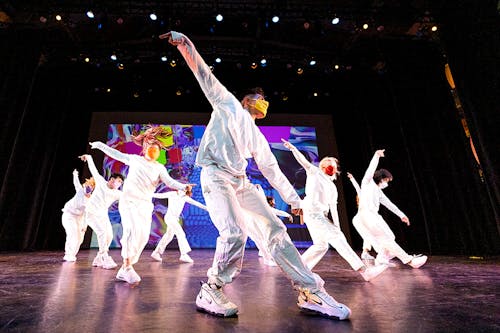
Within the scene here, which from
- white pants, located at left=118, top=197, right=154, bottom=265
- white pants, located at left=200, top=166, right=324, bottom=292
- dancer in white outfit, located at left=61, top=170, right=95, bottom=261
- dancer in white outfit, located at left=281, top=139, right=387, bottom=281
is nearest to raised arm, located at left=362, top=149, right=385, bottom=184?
dancer in white outfit, located at left=281, top=139, right=387, bottom=281

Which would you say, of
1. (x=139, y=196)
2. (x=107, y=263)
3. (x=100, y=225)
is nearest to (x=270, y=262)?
(x=107, y=263)

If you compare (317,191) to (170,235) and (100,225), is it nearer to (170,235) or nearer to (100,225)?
(170,235)

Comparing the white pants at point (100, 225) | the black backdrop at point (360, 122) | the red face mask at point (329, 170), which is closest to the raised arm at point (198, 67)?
the red face mask at point (329, 170)

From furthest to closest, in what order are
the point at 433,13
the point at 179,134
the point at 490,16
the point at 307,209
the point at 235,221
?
the point at 179,134, the point at 433,13, the point at 490,16, the point at 307,209, the point at 235,221

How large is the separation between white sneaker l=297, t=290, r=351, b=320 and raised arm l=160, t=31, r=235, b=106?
1627 millimetres

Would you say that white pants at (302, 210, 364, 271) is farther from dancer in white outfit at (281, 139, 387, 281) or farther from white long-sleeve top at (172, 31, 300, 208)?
white long-sleeve top at (172, 31, 300, 208)

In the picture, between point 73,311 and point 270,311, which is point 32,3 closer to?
point 73,311

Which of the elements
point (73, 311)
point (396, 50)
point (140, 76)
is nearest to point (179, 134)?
point (140, 76)

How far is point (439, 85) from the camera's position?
30.0 ft

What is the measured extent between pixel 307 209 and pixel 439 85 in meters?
7.13

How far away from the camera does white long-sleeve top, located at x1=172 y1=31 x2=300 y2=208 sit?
8.20ft

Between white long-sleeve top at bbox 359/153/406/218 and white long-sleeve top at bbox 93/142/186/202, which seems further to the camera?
white long-sleeve top at bbox 359/153/406/218

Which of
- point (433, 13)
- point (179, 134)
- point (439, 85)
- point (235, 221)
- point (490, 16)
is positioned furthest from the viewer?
point (179, 134)

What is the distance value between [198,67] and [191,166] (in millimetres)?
7913
